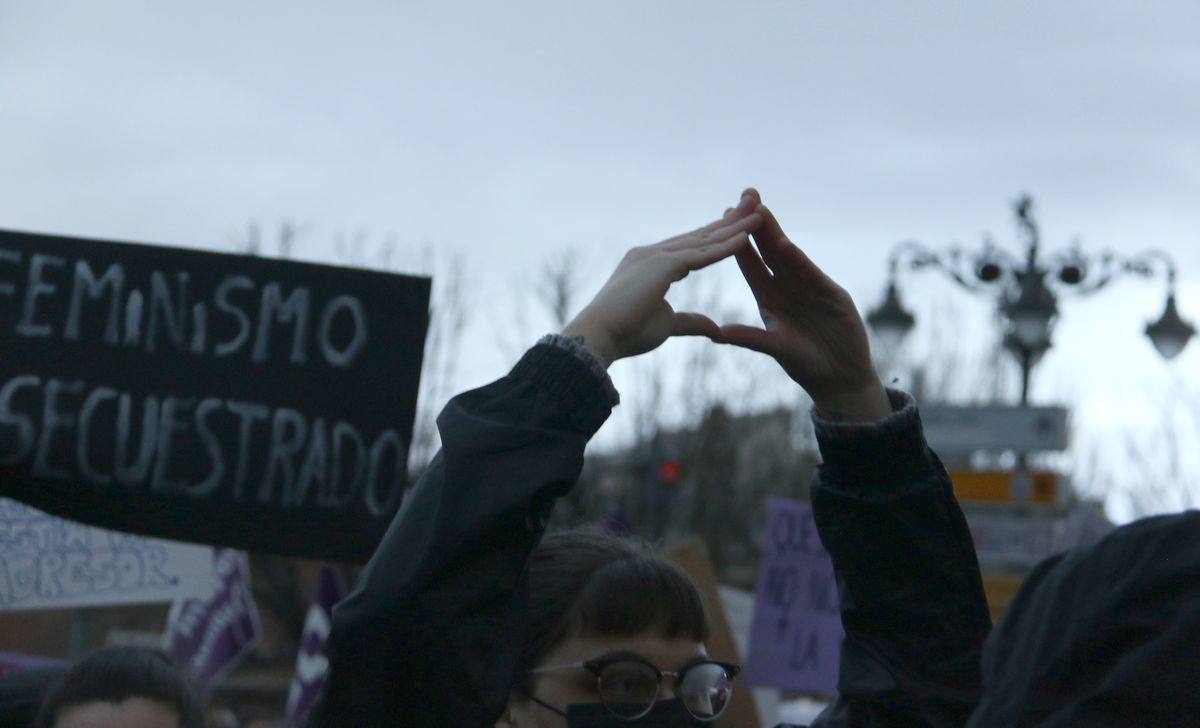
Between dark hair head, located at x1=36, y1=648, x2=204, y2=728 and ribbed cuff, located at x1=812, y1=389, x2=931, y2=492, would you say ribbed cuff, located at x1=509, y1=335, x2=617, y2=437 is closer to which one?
ribbed cuff, located at x1=812, y1=389, x2=931, y2=492

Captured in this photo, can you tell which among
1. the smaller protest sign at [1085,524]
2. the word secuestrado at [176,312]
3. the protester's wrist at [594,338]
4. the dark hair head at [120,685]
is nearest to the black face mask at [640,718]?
the protester's wrist at [594,338]

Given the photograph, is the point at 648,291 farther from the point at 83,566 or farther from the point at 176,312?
the point at 83,566

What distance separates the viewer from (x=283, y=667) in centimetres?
2862

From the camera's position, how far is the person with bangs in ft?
5.47

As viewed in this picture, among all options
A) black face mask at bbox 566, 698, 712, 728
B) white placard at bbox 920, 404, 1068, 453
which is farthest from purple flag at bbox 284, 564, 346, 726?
white placard at bbox 920, 404, 1068, 453

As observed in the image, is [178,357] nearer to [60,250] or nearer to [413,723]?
[60,250]

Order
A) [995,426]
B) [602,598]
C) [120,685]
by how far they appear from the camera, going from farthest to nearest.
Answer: [995,426]
[120,685]
[602,598]

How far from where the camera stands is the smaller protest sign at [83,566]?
4.20 metres

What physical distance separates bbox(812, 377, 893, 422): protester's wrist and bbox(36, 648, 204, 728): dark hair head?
1.56 metres

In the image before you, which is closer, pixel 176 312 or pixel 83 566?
pixel 176 312

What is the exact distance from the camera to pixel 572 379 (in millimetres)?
1711

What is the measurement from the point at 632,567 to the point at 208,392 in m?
1.96

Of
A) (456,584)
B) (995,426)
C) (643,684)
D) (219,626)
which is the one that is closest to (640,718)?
(643,684)

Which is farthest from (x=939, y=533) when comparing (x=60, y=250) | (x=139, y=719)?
(x=60, y=250)
